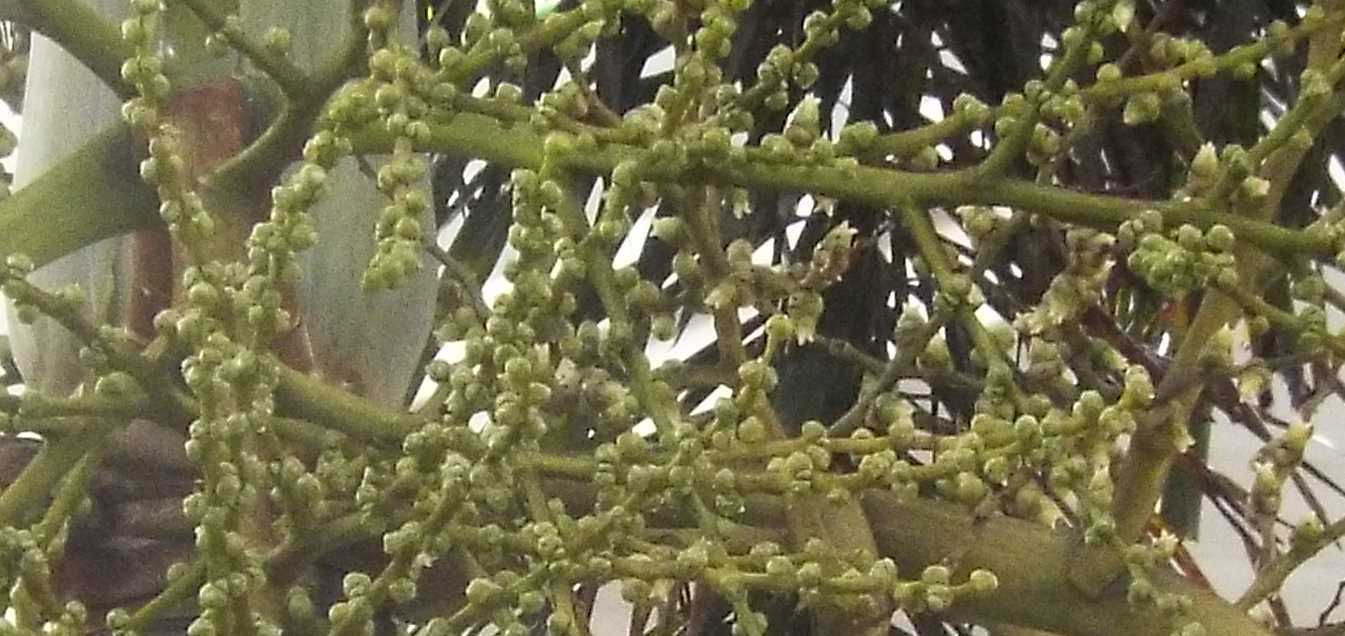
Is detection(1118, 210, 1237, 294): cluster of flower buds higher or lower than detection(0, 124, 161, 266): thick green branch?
lower

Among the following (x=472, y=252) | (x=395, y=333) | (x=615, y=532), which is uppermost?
(x=472, y=252)

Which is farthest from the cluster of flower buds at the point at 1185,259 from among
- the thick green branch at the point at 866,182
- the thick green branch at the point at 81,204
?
the thick green branch at the point at 81,204

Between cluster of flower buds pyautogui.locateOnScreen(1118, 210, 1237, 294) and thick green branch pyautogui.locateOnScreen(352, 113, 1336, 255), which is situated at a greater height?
thick green branch pyautogui.locateOnScreen(352, 113, 1336, 255)

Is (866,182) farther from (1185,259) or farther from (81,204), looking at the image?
(81,204)

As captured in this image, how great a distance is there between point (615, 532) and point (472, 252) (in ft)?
1.15

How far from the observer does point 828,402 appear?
62 centimetres

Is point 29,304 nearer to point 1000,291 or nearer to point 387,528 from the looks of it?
point 387,528

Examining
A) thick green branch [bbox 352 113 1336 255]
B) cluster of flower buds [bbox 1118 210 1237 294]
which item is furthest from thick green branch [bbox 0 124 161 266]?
cluster of flower buds [bbox 1118 210 1237 294]

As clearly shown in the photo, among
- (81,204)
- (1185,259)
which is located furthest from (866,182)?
(81,204)

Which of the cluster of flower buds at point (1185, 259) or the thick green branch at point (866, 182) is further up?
the thick green branch at point (866, 182)

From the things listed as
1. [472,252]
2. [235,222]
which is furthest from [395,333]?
[472,252]

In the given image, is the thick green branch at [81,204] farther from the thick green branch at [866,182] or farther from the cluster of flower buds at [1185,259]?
the cluster of flower buds at [1185,259]

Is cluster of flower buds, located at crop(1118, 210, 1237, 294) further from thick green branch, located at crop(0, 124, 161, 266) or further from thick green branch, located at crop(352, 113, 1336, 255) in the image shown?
thick green branch, located at crop(0, 124, 161, 266)

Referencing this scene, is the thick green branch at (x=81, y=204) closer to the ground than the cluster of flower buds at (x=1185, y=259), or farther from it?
farther from it
